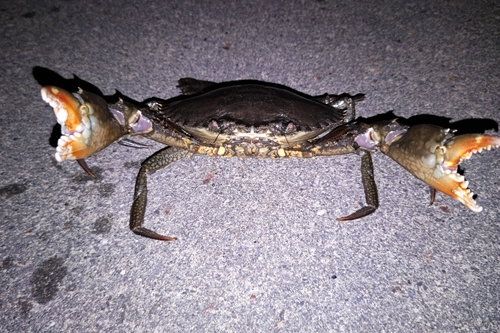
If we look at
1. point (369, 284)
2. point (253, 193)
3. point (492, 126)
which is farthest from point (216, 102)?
point (492, 126)

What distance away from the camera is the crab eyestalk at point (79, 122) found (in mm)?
2184

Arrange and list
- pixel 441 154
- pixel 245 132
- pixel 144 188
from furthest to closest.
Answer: pixel 144 188 < pixel 245 132 < pixel 441 154

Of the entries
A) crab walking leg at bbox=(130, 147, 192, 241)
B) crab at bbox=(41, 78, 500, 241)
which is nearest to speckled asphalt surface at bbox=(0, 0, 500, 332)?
crab walking leg at bbox=(130, 147, 192, 241)

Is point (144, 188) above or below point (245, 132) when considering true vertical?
below

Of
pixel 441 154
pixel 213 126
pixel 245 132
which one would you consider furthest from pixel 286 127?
pixel 441 154

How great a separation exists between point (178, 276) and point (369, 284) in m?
1.24

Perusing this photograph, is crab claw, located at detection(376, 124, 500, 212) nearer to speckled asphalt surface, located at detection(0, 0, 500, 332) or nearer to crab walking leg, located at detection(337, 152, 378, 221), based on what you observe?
crab walking leg, located at detection(337, 152, 378, 221)

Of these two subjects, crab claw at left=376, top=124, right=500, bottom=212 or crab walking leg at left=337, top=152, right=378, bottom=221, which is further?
crab walking leg at left=337, top=152, right=378, bottom=221

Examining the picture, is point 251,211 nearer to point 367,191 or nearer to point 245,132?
point 245,132

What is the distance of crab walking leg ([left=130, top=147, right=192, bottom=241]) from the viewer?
2461 mm

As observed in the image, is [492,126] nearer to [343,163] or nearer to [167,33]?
[343,163]

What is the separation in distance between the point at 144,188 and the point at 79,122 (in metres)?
0.63

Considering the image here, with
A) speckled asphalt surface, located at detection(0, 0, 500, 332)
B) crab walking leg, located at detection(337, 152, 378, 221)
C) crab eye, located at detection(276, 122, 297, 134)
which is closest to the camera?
speckled asphalt surface, located at detection(0, 0, 500, 332)

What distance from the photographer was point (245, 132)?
241 centimetres
